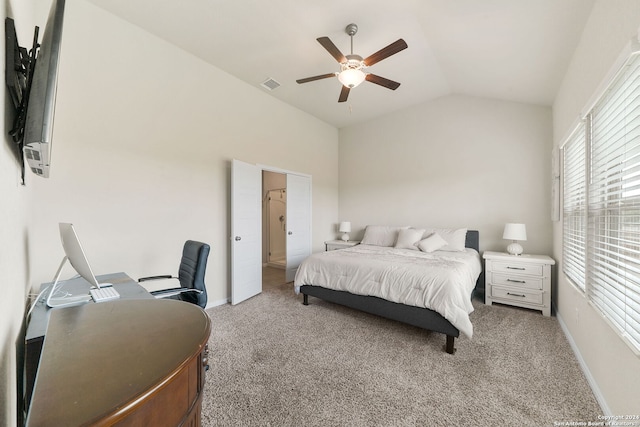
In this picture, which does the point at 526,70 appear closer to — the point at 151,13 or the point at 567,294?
the point at 567,294

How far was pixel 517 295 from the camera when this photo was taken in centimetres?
330

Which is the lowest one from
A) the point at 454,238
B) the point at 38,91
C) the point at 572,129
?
the point at 454,238

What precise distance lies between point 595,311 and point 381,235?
3024 mm

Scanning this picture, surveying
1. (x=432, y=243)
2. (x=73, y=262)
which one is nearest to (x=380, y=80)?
(x=432, y=243)

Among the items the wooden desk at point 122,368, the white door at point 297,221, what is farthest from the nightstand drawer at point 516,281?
the wooden desk at point 122,368

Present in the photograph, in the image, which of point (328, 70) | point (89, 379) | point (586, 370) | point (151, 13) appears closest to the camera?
point (89, 379)

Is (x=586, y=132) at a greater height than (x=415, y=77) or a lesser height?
lesser

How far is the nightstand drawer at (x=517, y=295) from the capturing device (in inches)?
125

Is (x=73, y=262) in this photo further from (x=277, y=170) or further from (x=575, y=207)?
(x=575, y=207)

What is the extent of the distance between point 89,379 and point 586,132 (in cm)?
318

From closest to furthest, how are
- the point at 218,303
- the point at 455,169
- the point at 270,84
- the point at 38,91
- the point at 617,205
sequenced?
the point at 38,91, the point at 617,205, the point at 218,303, the point at 270,84, the point at 455,169

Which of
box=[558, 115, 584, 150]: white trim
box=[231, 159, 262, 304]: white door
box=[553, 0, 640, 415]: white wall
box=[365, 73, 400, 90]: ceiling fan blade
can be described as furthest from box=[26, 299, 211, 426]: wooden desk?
box=[558, 115, 584, 150]: white trim

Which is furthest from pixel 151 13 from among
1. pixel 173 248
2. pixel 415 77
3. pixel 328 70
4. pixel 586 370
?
pixel 586 370

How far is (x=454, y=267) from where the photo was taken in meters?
2.73
